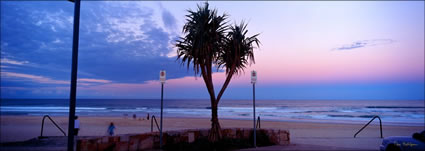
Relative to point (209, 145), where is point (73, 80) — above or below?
above

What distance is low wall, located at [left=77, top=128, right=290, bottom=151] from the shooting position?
23.7 feet

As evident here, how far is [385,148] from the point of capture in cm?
768

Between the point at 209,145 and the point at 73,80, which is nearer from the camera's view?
the point at 73,80

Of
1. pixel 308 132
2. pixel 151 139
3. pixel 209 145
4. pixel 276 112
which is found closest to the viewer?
pixel 151 139

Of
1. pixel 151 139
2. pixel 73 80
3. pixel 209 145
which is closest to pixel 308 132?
pixel 209 145

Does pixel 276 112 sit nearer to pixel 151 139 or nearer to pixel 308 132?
pixel 308 132

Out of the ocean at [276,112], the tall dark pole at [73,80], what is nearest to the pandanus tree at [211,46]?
the tall dark pole at [73,80]

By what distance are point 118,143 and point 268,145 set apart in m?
5.00

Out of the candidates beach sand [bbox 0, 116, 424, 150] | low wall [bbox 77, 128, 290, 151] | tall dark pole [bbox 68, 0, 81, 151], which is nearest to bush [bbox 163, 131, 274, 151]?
low wall [bbox 77, 128, 290, 151]

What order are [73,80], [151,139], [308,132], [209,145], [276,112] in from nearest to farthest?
[73,80] → [151,139] → [209,145] → [308,132] → [276,112]

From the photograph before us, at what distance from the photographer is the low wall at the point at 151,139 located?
7223 mm

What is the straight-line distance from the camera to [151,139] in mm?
8625

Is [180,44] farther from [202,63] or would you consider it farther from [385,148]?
[385,148]

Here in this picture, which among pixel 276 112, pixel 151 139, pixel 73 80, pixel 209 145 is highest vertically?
pixel 73 80
